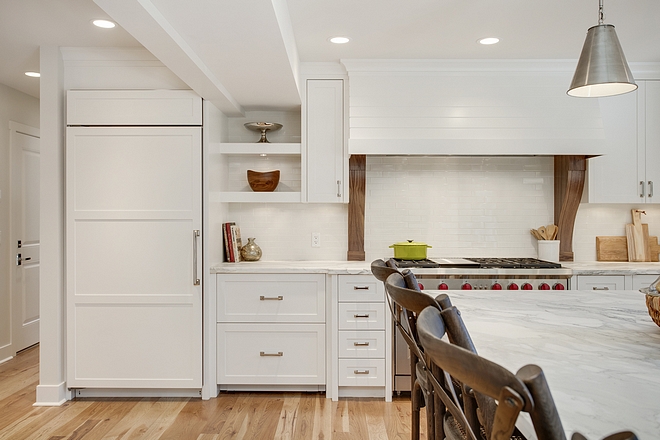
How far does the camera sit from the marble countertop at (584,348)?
2.42 feet

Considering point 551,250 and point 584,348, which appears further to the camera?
point 551,250

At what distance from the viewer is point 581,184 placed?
3.77 m

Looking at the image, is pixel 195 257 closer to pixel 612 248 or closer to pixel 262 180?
pixel 262 180

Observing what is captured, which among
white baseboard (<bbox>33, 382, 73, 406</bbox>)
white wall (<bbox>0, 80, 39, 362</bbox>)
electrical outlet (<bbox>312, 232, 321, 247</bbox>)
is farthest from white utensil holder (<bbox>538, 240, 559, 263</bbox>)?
white wall (<bbox>0, 80, 39, 362</bbox>)

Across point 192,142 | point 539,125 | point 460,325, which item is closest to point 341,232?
point 192,142

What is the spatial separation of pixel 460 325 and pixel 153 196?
9.46 ft

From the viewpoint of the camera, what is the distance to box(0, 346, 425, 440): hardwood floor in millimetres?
2826

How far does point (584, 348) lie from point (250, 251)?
2.95m

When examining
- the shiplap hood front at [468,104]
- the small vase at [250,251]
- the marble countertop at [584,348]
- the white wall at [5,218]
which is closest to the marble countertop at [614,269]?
the shiplap hood front at [468,104]

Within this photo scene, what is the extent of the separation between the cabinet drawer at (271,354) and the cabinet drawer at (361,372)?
146 mm

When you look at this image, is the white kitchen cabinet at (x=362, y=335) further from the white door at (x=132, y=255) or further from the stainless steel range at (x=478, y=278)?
the white door at (x=132, y=255)

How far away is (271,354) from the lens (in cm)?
341

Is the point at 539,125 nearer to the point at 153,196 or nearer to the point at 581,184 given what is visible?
the point at 581,184

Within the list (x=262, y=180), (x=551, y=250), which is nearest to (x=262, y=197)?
(x=262, y=180)
